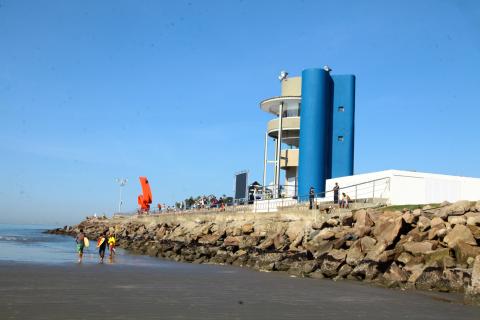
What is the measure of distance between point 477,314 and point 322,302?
391 cm

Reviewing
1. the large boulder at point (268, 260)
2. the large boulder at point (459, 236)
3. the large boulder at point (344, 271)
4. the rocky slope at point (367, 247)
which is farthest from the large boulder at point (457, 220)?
the large boulder at point (268, 260)

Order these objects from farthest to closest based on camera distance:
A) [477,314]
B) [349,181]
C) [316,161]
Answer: [316,161]
[349,181]
[477,314]

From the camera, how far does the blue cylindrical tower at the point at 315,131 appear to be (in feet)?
140

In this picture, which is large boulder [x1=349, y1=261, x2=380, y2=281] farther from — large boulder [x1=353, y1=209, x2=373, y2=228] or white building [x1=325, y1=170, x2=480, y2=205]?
Answer: white building [x1=325, y1=170, x2=480, y2=205]

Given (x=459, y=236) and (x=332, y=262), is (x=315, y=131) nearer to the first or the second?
(x=332, y=262)

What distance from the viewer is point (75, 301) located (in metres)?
A: 13.7

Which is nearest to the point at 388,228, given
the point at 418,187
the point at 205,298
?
the point at 418,187

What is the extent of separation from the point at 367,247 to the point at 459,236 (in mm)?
3843

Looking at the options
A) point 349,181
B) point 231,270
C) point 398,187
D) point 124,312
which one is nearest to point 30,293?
point 124,312

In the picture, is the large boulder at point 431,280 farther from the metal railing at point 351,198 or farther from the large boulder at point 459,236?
the metal railing at point 351,198

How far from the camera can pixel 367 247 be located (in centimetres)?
2173

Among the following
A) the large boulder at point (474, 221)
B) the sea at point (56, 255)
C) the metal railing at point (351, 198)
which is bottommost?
the sea at point (56, 255)

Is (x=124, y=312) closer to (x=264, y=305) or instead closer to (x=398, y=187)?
(x=264, y=305)

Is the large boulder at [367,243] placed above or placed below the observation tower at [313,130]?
below
